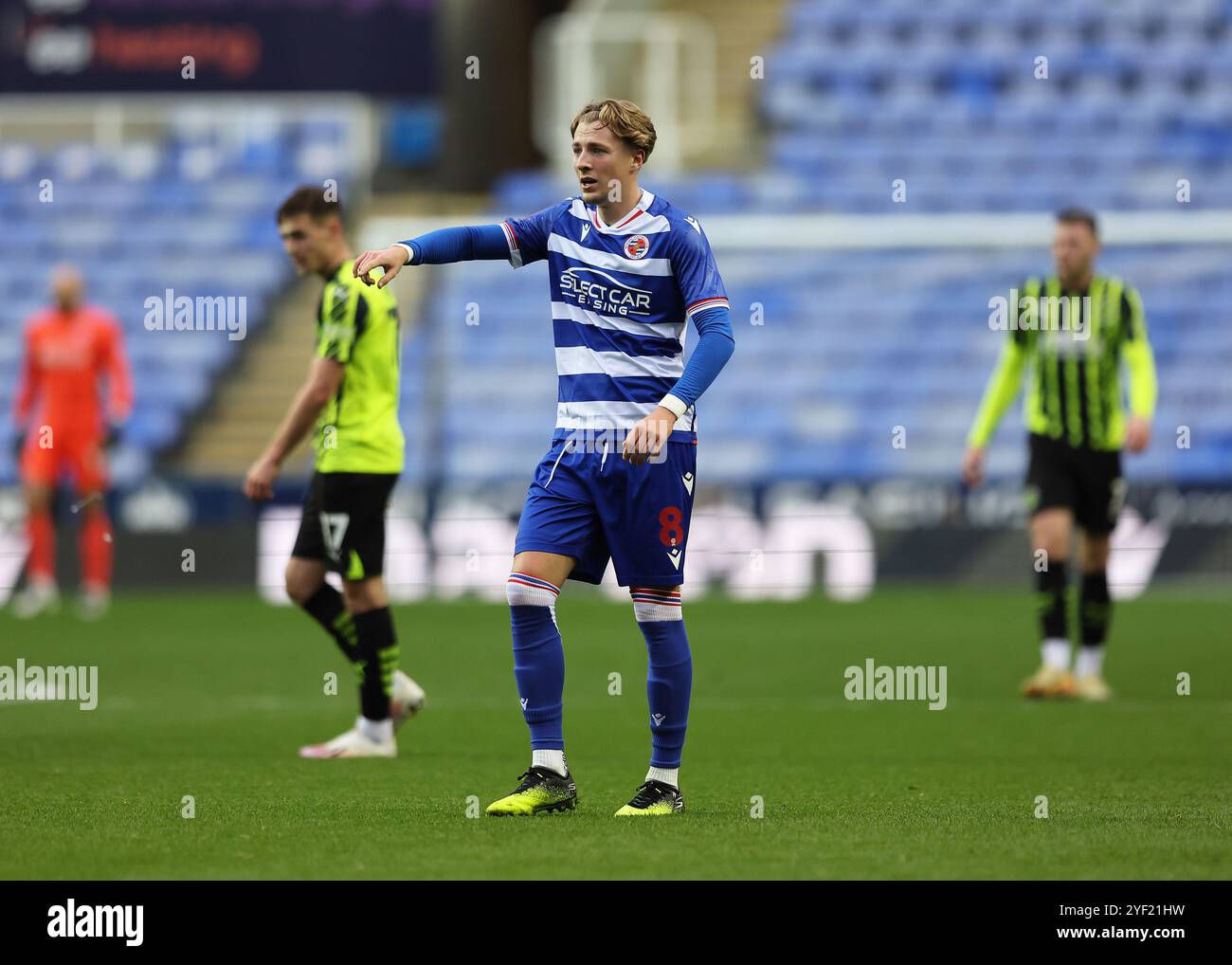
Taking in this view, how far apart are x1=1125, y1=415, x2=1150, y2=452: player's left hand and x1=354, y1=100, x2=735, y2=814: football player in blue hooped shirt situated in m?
4.21

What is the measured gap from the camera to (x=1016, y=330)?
980cm

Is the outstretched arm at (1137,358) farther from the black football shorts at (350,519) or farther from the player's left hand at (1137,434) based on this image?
the black football shorts at (350,519)

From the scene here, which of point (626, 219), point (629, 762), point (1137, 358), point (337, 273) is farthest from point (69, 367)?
point (626, 219)

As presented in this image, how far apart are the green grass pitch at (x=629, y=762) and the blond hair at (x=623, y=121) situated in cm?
194

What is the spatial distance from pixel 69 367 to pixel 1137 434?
8.35m

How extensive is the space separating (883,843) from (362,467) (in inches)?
117

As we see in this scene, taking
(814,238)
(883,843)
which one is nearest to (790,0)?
(814,238)

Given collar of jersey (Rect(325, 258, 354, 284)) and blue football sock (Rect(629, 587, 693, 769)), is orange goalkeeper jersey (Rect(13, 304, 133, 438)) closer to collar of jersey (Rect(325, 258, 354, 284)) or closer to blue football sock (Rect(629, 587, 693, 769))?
collar of jersey (Rect(325, 258, 354, 284))

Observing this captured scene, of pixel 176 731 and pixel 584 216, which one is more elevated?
pixel 584 216

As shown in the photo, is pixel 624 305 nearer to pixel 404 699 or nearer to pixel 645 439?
pixel 645 439

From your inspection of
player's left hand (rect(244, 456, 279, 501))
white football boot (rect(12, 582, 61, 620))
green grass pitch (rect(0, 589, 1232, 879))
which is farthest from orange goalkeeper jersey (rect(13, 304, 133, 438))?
player's left hand (rect(244, 456, 279, 501))

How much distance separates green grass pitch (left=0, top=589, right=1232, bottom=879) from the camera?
16.3ft

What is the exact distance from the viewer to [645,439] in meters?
5.33
